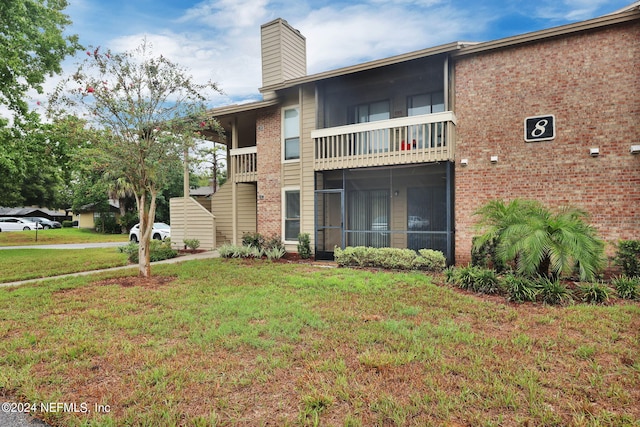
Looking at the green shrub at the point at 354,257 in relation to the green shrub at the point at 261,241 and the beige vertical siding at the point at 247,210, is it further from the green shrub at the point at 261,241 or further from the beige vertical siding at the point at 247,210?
the beige vertical siding at the point at 247,210

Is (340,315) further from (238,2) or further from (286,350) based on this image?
(238,2)

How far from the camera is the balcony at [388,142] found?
937 cm

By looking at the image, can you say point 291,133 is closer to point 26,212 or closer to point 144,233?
point 144,233

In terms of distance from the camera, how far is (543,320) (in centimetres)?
506

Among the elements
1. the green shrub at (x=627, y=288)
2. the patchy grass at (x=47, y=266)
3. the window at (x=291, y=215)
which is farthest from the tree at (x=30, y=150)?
the green shrub at (x=627, y=288)

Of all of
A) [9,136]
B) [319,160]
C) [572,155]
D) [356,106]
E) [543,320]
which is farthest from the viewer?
[9,136]

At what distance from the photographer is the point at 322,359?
12.6 feet

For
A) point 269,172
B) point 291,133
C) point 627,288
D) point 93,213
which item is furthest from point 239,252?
point 93,213

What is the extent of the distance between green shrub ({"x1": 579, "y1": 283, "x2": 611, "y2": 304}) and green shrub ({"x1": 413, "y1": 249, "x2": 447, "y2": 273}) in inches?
124

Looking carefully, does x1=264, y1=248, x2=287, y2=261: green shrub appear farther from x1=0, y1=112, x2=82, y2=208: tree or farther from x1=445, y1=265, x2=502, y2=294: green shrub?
x1=0, y1=112, x2=82, y2=208: tree

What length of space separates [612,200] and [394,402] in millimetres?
7861

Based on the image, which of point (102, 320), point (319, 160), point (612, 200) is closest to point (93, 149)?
point (102, 320)

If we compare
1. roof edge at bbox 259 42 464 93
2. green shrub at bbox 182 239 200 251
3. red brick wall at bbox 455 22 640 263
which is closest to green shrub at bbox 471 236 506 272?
red brick wall at bbox 455 22 640 263

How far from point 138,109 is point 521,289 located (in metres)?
8.44
